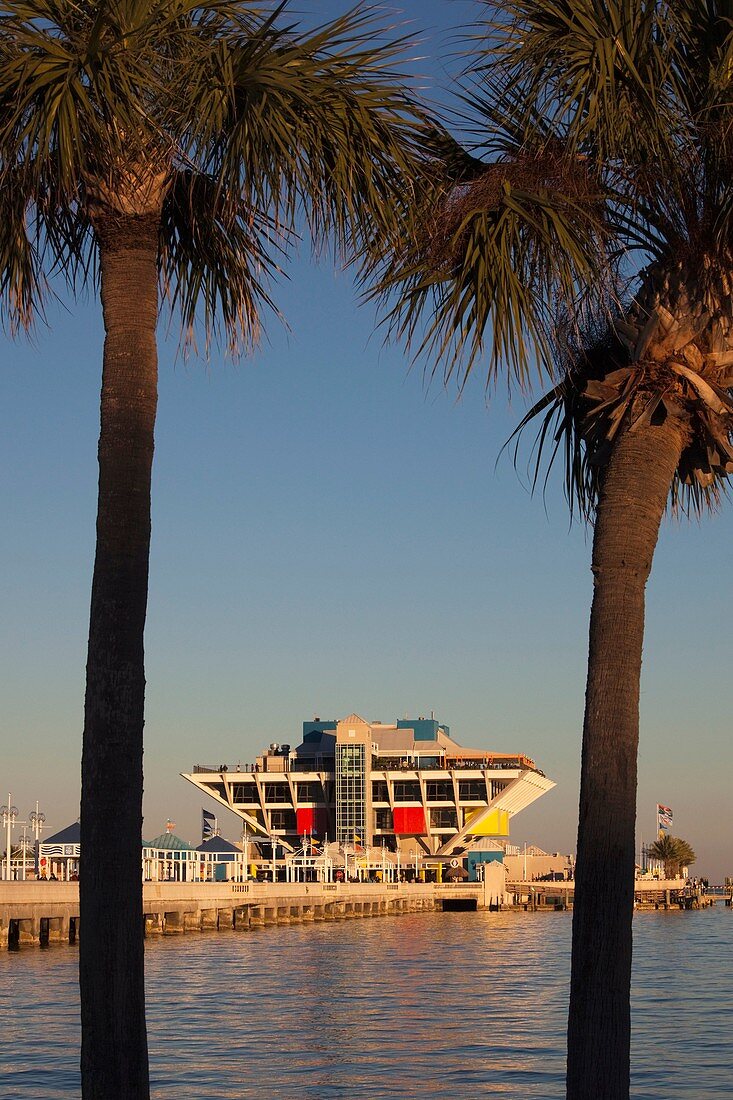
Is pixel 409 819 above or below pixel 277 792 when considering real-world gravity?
below

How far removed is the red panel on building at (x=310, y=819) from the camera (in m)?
142

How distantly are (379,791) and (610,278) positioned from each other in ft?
443

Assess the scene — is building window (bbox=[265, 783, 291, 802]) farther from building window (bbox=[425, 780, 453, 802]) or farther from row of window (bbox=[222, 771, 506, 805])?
building window (bbox=[425, 780, 453, 802])

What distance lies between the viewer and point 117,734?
7871 mm

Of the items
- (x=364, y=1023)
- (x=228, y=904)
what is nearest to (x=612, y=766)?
(x=364, y=1023)

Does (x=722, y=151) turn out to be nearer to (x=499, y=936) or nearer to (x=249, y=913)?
(x=499, y=936)

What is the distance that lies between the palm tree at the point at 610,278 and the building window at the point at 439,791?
437 ft

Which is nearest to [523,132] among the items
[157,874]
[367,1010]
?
[367,1010]

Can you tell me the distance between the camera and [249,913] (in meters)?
80.9

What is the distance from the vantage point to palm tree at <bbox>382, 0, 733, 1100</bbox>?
8266mm

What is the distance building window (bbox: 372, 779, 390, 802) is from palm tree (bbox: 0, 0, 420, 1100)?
134m

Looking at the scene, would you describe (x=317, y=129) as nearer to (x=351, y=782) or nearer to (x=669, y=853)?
(x=351, y=782)

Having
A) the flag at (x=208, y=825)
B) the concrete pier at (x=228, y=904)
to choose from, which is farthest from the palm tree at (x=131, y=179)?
the flag at (x=208, y=825)

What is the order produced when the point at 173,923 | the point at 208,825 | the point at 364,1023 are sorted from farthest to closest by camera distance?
the point at 208,825, the point at 173,923, the point at 364,1023
